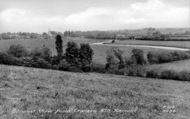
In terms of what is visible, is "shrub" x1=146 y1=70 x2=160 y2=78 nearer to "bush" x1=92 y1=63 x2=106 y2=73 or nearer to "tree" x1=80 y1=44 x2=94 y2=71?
"bush" x1=92 y1=63 x2=106 y2=73

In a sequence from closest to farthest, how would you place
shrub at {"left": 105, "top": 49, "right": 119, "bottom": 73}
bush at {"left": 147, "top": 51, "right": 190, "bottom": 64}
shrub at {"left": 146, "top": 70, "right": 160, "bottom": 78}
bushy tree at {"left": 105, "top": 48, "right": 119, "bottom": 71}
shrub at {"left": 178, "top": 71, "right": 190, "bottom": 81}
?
shrub at {"left": 178, "top": 71, "right": 190, "bottom": 81}
shrub at {"left": 146, "top": 70, "right": 160, "bottom": 78}
shrub at {"left": 105, "top": 49, "right": 119, "bottom": 73}
bushy tree at {"left": 105, "top": 48, "right": 119, "bottom": 71}
bush at {"left": 147, "top": 51, "right": 190, "bottom": 64}

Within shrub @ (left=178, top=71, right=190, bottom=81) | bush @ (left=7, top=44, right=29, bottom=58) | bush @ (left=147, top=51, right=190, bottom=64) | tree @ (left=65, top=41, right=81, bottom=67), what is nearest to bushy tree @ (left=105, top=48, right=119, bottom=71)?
tree @ (left=65, top=41, right=81, bottom=67)

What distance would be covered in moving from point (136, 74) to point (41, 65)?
17.0 metres

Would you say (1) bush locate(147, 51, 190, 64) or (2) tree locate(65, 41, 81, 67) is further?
(1) bush locate(147, 51, 190, 64)

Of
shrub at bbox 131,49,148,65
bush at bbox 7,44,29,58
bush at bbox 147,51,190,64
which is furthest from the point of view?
bush at bbox 7,44,29,58

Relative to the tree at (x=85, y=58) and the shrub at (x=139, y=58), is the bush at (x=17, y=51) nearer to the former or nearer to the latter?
the tree at (x=85, y=58)

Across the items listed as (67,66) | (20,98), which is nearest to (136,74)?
(67,66)

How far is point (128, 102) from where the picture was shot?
7.90 m

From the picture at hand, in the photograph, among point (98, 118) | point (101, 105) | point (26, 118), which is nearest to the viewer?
point (26, 118)

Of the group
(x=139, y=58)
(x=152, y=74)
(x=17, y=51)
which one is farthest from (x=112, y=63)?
(x=17, y=51)

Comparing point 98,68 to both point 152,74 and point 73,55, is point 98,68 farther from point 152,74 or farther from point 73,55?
point 152,74

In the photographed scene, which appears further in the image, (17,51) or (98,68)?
(17,51)

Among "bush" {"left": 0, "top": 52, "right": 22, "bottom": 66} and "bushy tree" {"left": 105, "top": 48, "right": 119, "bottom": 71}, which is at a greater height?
"bush" {"left": 0, "top": 52, "right": 22, "bottom": 66}

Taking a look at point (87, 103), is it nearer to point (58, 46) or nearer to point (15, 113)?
point (15, 113)
